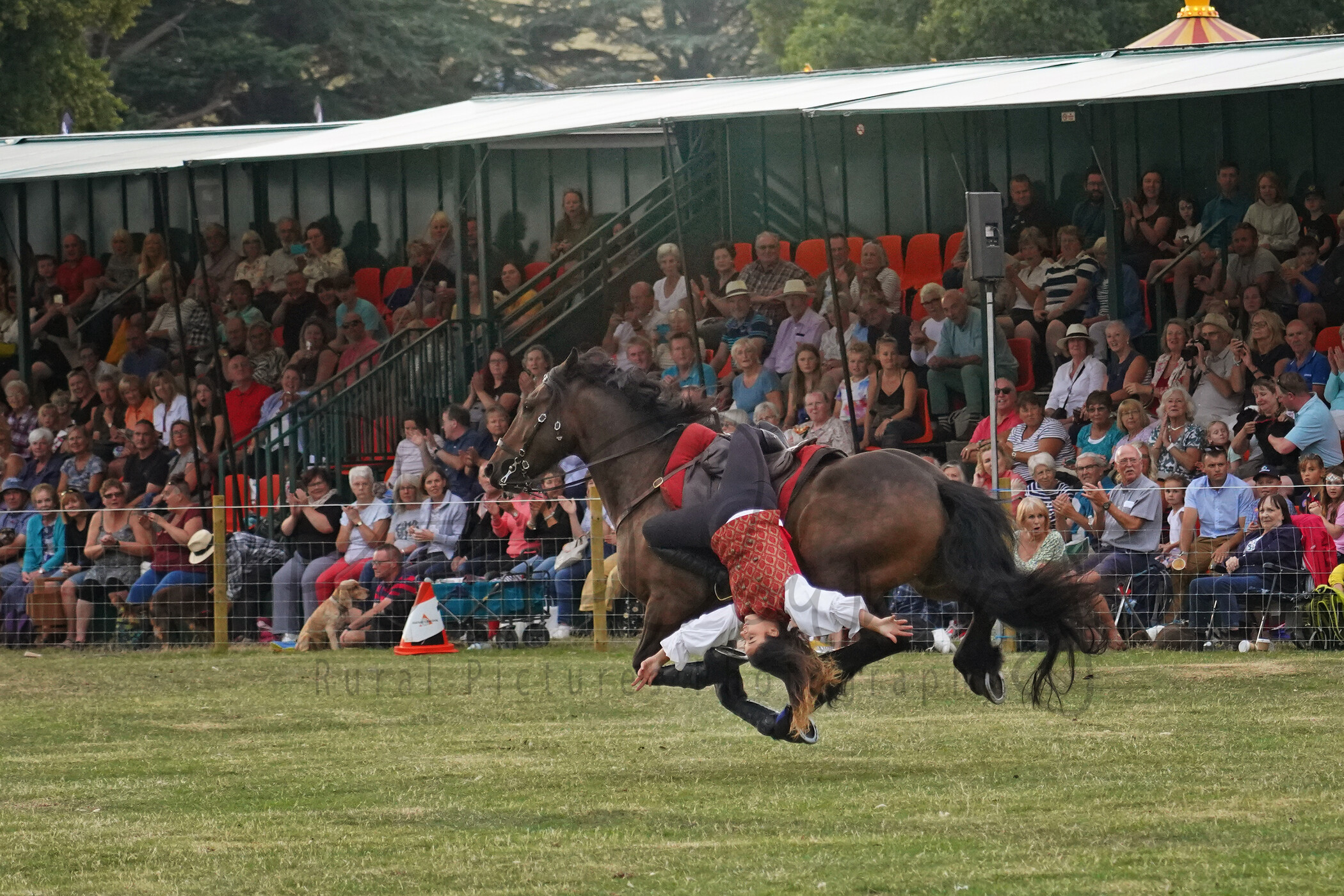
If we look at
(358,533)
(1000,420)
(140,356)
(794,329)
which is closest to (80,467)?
(140,356)

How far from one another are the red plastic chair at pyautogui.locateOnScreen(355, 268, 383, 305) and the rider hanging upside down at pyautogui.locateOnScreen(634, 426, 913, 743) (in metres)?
11.8

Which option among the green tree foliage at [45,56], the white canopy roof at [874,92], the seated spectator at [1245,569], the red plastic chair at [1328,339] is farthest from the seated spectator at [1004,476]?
the green tree foliage at [45,56]

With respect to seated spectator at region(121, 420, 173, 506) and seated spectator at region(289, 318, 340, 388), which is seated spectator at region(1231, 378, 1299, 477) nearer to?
seated spectator at region(289, 318, 340, 388)

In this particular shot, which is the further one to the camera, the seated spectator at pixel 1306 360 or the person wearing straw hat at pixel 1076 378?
the person wearing straw hat at pixel 1076 378

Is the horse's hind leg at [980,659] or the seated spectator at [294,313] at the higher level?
the seated spectator at [294,313]

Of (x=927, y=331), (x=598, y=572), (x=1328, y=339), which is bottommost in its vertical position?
(x=598, y=572)

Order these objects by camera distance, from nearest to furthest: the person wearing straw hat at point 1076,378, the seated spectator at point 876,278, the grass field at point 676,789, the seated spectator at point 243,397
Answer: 1. the grass field at point 676,789
2. the person wearing straw hat at point 1076,378
3. the seated spectator at point 876,278
4. the seated spectator at point 243,397

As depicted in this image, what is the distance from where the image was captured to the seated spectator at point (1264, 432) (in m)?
12.9

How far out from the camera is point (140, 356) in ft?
63.5

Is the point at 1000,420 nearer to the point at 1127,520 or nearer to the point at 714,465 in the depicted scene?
the point at 1127,520

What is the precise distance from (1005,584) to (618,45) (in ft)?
117

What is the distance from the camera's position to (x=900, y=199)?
59.5 ft

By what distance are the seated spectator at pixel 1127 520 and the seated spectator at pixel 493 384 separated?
17.2 feet

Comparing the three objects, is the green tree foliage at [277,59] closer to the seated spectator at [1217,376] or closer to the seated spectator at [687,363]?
the seated spectator at [687,363]
